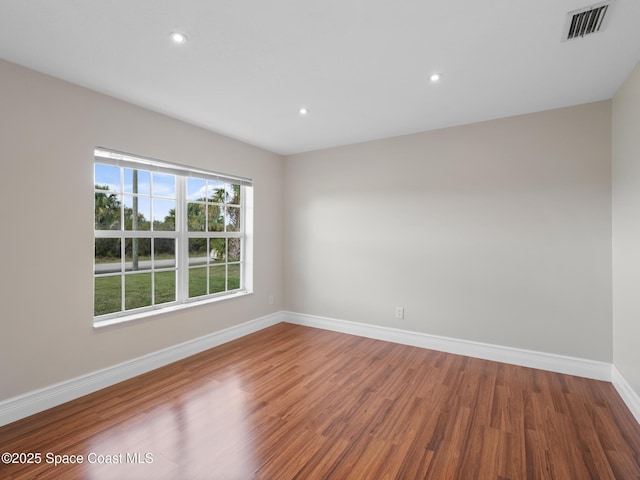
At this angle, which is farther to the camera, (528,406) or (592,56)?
(528,406)

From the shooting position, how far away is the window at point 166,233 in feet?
9.45

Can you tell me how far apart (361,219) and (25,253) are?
130 inches

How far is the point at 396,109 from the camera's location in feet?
9.80

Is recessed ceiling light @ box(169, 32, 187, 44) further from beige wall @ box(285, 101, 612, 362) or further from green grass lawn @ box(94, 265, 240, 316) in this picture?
beige wall @ box(285, 101, 612, 362)

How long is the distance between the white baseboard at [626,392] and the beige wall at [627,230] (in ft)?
0.15

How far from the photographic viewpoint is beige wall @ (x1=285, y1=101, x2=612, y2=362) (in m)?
2.86

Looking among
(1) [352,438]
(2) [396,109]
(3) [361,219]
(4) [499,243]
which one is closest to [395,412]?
(1) [352,438]

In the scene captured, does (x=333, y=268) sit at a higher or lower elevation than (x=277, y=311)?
higher

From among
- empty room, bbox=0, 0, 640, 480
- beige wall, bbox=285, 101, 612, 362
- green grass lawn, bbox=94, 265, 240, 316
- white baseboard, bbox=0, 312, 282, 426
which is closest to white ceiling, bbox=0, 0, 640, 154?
empty room, bbox=0, 0, 640, 480

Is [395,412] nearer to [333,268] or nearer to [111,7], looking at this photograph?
[333,268]

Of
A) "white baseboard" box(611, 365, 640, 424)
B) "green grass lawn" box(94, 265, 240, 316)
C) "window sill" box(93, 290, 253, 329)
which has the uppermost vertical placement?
"green grass lawn" box(94, 265, 240, 316)

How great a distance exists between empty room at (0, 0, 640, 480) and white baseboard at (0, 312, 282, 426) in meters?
0.02

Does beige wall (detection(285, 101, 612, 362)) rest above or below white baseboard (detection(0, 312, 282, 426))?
above

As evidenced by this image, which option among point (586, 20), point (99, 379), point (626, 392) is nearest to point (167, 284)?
point (99, 379)
